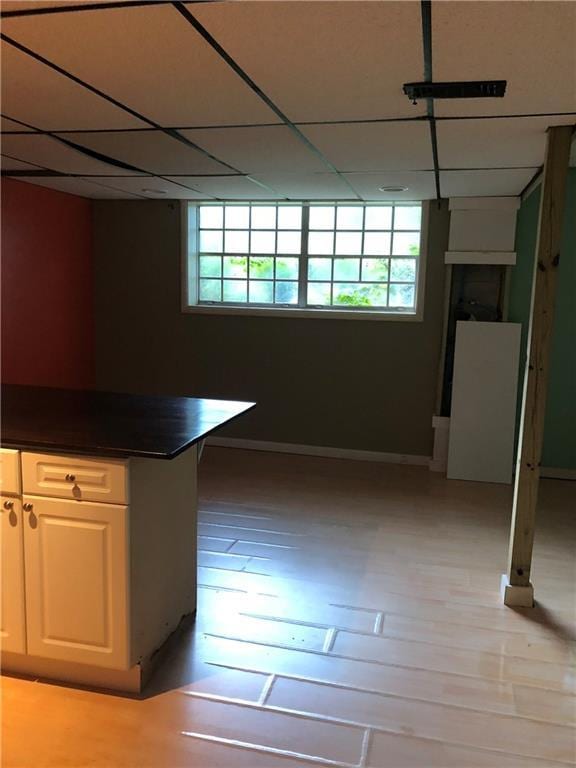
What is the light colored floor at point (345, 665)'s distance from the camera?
2.00 meters

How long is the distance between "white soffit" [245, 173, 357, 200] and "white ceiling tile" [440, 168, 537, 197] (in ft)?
2.29

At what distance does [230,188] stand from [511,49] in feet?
9.90

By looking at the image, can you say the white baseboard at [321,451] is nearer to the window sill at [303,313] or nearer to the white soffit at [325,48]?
the window sill at [303,313]

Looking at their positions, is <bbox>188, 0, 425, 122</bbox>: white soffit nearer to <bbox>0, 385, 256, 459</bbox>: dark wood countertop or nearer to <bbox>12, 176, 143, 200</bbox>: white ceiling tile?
<bbox>0, 385, 256, 459</bbox>: dark wood countertop

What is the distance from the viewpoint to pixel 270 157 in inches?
134

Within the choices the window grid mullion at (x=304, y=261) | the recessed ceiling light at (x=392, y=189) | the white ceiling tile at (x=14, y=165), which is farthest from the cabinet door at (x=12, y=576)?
the window grid mullion at (x=304, y=261)

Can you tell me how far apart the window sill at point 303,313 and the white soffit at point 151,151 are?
63.9 inches

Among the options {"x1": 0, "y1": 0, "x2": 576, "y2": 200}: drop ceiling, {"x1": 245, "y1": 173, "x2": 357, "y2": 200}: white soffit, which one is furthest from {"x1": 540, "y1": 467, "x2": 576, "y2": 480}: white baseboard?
{"x1": 245, "y1": 173, "x2": 357, "y2": 200}: white soffit

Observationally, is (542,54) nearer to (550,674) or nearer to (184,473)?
(184,473)

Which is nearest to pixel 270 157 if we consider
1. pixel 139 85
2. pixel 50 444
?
pixel 139 85

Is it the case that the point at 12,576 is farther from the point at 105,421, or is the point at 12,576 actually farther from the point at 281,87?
the point at 281,87

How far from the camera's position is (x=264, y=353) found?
5410 millimetres

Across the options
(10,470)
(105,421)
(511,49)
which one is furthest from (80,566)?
(511,49)

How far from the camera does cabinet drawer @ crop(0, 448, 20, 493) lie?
87.4 inches
